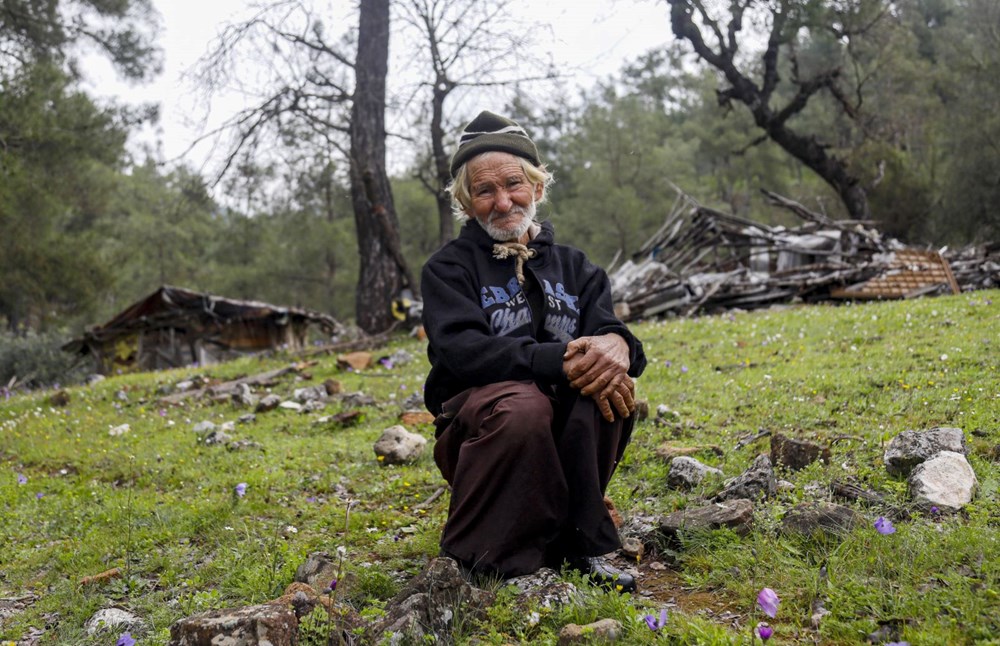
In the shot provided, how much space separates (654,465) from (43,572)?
3.14 metres

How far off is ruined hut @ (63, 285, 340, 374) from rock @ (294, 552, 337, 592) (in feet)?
43.7

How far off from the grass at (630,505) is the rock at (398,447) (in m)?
0.10

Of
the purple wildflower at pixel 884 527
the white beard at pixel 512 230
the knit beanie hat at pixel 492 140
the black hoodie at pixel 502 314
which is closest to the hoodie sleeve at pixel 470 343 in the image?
the black hoodie at pixel 502 314

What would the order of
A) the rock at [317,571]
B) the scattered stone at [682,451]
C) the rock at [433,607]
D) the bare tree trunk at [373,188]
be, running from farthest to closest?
the bare tree trunk at [373,188]
the scattered stone at [682,451]
the rock at [317,571]
the rock at [433,607]

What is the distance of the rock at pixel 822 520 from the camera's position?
2742 mm

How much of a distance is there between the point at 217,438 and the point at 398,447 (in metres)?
1.69

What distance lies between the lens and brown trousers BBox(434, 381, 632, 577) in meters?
2.63

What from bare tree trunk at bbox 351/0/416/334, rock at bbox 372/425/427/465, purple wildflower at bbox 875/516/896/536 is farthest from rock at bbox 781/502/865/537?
bare tree trunk at bbox 351/0/416/334

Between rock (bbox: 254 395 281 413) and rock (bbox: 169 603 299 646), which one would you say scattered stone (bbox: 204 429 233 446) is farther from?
rock (bbox: 169 603 299 646)

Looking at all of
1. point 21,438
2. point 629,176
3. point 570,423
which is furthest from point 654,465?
point 629,176

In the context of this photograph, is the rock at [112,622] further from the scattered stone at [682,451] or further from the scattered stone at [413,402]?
the scattered stone at [413,402]

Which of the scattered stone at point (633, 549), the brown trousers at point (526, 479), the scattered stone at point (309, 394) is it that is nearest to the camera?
the brown trousers at point (526, 479)

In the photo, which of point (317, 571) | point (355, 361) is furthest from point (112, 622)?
point (355, 361)

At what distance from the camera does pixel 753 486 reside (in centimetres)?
333
